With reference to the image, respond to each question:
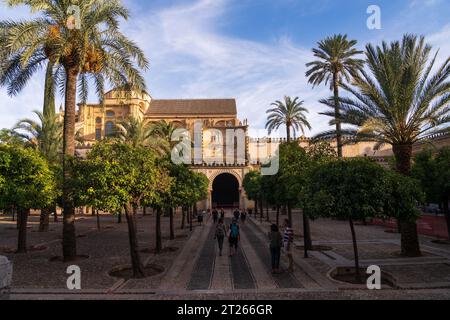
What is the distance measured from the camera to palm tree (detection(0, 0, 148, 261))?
13484 mm

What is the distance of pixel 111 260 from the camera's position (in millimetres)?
14391

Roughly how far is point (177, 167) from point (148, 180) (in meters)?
6.80

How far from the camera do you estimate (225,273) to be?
12.0 meters

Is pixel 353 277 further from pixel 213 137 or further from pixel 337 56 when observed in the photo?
pixel 213 137

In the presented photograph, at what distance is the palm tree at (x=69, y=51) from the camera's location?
44.2ft

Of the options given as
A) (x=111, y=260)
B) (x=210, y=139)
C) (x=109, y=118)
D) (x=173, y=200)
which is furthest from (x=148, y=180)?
(x=109, y=118)

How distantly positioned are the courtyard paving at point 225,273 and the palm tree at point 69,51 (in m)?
2.82

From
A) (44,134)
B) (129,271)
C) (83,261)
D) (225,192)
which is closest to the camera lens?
(129,271)

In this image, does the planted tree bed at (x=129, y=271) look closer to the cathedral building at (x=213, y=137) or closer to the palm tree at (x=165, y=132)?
the palm tree at (x=165, y=132)

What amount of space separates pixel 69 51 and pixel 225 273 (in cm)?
1065

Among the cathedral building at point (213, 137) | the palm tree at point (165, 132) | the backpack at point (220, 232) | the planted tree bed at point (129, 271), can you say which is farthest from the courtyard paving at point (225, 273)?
the cathedral building at point (213, 137)

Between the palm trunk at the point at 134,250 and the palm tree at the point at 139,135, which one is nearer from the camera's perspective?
the palm trunk at the point at 134,250

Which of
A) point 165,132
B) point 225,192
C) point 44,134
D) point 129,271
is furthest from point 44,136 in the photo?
point 225,192

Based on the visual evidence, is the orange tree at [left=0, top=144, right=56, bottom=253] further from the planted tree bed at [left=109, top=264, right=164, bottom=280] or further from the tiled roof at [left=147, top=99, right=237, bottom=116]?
the tiled roof at [left=147, top=99, right=237, bottom=116]
